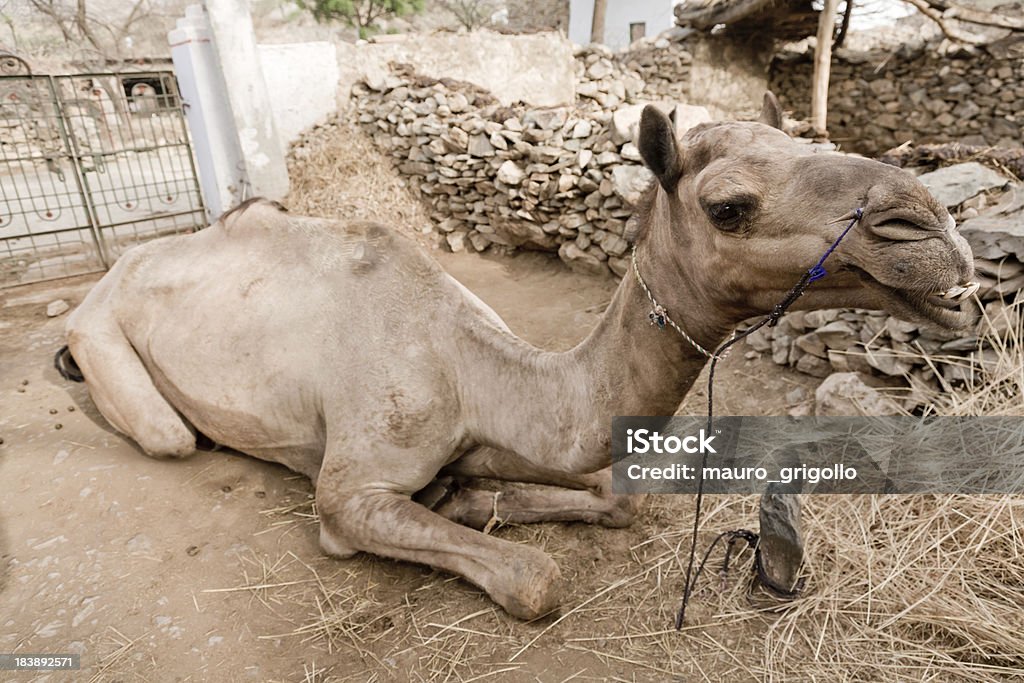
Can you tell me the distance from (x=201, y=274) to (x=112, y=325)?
681 mm

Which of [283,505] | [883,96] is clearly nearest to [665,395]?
[283,505]

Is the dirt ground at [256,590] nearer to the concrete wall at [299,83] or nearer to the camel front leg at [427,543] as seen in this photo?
the camel front leg at [427,543]

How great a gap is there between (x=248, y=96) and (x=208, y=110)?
503 mm

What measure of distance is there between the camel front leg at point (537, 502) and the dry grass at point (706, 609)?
7 cm

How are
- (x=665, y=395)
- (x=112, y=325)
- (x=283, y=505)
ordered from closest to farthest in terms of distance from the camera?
(x=665, y=395) → (x=283, y=505) → (x=112, y=325)

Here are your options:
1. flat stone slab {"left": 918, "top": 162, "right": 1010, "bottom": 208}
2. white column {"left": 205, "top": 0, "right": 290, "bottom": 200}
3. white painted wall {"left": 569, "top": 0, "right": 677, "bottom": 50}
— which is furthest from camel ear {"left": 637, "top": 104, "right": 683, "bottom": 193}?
white painted wall {"left": 569, "top": 0, "right": 677, "bottom": 50}

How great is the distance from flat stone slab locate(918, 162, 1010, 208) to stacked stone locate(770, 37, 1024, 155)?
828 centimetres

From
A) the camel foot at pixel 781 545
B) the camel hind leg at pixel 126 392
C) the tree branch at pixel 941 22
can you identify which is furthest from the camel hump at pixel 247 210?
the tree branch at pixel 941 22

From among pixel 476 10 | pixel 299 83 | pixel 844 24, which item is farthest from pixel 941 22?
pixel 476 10

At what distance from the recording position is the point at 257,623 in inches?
106

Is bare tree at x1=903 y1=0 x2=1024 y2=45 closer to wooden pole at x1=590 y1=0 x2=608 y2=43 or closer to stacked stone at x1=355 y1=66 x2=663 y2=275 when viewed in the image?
stacked stone at x1=355 y1=66 x2=663 y2=275

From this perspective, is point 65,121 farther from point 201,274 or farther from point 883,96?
point 883,96

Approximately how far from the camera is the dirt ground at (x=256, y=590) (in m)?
2.46

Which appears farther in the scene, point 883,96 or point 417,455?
point 883,96
